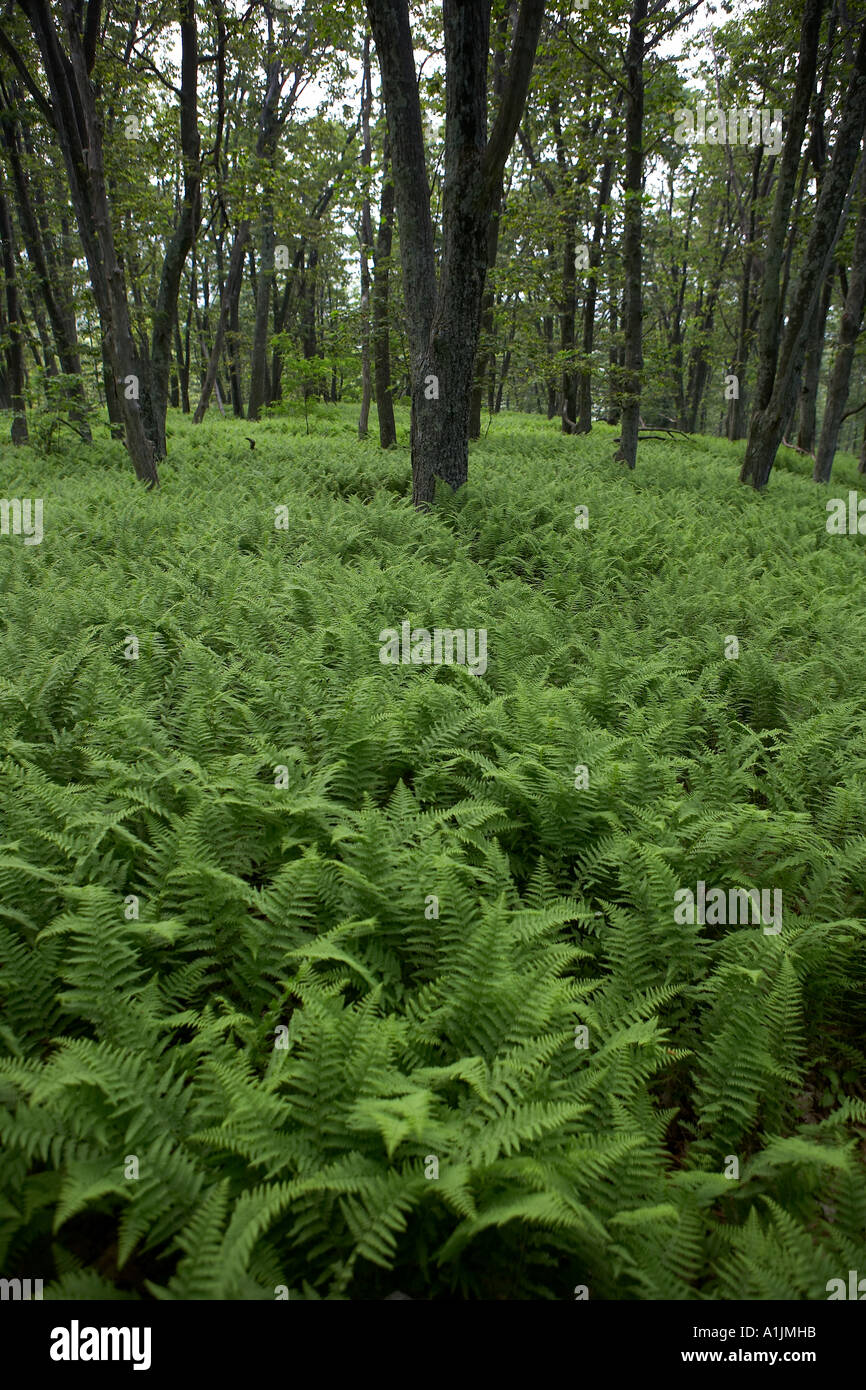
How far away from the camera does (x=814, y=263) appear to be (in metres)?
11.7

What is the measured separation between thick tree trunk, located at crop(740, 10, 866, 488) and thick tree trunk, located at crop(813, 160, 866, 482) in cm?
350

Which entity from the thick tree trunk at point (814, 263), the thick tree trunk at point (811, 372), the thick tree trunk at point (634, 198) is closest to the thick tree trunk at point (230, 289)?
the thick tree trunk at point (634, 198)

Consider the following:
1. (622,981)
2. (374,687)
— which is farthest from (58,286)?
(622,981)

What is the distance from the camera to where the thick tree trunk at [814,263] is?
1123 cm

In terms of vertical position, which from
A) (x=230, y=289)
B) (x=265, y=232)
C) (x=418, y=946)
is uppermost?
(x=265, y=232)

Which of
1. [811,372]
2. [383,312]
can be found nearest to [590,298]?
[811,372]

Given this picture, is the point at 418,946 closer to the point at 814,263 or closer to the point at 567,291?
the point at 814,263

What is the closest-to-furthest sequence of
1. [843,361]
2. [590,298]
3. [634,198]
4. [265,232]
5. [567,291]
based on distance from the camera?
1. [634,198]
2. [843,361]
3. [567,291]
4. [590,298]
5. [265,232]

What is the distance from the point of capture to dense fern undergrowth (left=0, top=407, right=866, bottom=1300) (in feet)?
6.68

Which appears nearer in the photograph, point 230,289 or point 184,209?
point 184,209

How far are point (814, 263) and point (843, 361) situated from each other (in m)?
5.16

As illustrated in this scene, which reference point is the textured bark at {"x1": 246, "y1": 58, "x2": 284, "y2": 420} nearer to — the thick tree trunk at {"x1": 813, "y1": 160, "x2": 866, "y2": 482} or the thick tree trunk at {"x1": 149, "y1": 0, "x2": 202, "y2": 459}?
the thick tree trunk at {"x1": 149, "y1": 0, "x2": 202, "y2": 459}

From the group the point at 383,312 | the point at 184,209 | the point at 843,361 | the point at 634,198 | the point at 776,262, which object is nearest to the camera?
the point at 634,198
